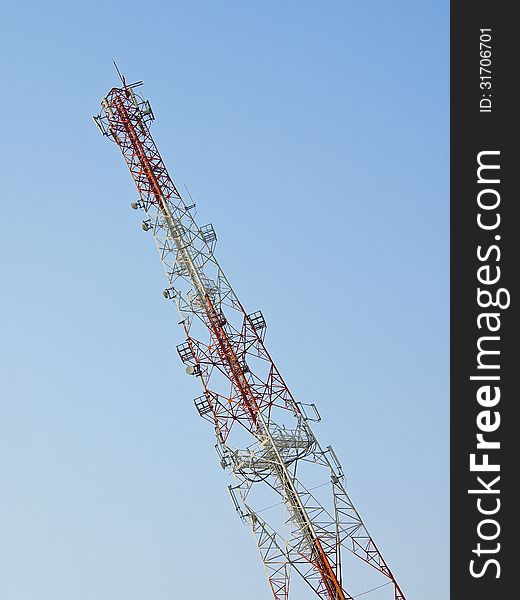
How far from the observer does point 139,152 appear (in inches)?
2616

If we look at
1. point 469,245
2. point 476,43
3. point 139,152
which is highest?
point 139,152

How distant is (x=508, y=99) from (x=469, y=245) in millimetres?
6472

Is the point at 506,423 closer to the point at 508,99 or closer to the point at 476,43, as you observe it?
the point at 508,99

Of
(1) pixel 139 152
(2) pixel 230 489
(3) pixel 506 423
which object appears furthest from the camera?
(1) pixel 139 152

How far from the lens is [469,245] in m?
39.4

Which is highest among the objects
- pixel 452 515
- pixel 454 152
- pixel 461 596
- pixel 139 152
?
pixel 139 152

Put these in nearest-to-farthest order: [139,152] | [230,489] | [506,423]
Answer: [506,423] < [230,489] < [139,152]

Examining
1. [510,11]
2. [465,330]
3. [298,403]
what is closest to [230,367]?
[298,403]

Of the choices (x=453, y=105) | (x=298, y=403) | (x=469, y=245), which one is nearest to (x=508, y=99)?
(x=453, y=105)

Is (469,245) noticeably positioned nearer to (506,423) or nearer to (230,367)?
(506,423)

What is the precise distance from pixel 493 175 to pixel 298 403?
82.9 ft

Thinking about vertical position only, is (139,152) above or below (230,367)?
above

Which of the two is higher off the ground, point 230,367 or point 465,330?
point 230,367

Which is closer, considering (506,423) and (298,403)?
(506,423)
